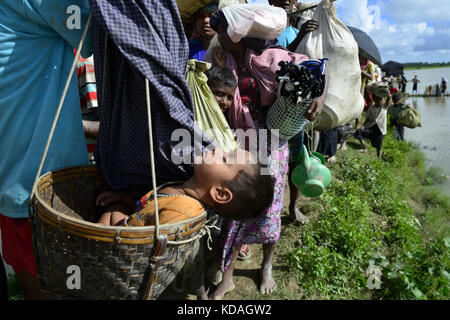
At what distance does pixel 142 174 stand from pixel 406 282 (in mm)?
2313

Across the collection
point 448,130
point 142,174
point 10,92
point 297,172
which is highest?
point 10,92

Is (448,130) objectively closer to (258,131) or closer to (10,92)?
(258,131)

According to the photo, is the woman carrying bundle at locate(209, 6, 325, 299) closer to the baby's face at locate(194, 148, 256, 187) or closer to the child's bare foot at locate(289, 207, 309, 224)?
the baby's face at locate(194, 148, 256, 187)

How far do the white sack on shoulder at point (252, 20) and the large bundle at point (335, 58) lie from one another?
67cm

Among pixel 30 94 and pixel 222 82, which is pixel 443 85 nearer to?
pixel 222 82

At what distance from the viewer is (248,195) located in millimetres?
1609

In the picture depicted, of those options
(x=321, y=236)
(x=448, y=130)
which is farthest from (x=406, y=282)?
(x=448, y=130)

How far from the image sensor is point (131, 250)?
3.63 feet

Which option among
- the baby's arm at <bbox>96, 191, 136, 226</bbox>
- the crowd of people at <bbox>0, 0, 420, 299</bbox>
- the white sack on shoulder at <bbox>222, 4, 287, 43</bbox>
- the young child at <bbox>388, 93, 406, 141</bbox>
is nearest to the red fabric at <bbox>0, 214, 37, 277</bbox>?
the crowd of people at <bbox>0, 0, 420, 299</bbox>

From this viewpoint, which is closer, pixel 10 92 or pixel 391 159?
pixel 10 92

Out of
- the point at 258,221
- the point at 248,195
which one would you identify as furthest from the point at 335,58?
the point at 248,195

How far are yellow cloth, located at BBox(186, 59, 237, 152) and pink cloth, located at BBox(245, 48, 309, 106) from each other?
17.7 inches

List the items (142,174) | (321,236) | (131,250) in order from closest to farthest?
(131,250) → (142,174) → (321,236)

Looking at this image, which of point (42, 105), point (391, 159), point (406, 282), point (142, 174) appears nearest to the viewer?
point (42, 105)
